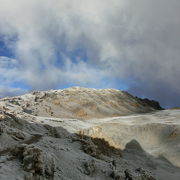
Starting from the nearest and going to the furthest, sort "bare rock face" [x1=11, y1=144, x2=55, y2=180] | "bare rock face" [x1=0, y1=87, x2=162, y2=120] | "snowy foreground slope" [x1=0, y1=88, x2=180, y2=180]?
"bare rock face" [x1=11, y1=144, x2=55, y2=180]
"snowy foreground slope" [x1=0, y1=88, x2=180, y2=180]
"bare rock face" [x1=0, y1=87, x2=162, y2=120]

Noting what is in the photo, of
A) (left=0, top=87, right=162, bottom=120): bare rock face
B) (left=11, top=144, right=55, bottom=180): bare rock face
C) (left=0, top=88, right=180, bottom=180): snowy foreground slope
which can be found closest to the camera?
(left=11, top=144, right=55, bottom=180): bare rock face

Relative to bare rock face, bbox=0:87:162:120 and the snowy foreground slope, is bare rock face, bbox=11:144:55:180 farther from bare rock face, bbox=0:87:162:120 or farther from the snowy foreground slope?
bare rock face, bbox=0:87:162:120

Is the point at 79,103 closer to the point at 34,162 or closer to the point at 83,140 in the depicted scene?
the point at 83,140

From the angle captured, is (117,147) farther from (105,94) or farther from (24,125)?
(105,94)

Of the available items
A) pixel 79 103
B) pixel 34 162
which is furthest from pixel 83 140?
pixel 79 103

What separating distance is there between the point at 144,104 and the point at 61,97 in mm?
36753

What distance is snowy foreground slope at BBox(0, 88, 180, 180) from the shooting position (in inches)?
530

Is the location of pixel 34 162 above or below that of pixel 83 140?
below

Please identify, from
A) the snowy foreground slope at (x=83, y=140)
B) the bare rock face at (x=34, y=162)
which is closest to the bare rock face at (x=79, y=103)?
the snowy foreground slope at (x=83, y=140)

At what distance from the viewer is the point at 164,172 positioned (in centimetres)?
2736

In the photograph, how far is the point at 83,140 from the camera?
76.5 ft

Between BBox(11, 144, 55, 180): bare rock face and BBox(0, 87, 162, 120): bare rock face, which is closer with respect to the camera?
BBox(11, 144, 55, 180): bare rock face

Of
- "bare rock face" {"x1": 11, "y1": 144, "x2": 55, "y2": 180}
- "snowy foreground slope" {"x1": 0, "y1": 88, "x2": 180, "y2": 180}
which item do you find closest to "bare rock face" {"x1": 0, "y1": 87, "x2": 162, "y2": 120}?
"snowy foreground slope" {"x1": 0, "y1": 88, "x2": 180, "y2": 180}

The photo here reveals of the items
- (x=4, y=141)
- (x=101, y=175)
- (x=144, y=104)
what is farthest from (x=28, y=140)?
(x=144, y=104)
